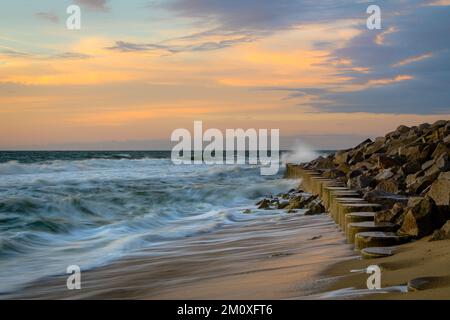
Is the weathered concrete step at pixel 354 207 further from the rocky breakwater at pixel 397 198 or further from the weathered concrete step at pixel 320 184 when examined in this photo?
the weathered concrete step at pixel 320 184

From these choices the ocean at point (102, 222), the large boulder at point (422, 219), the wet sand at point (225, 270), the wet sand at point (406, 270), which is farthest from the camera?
the ocean at point (102, 222)

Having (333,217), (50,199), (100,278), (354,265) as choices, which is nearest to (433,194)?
(354,265)

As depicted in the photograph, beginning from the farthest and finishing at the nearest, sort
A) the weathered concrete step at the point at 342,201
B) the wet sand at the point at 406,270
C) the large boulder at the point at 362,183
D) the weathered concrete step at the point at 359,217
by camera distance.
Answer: the large boulder at the point at 362,183
the weathered concrete step at the point at 342,201
the weathered concrete step at the point at 359,217
the wet sand at the point at 406,270

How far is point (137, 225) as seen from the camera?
11.1 m

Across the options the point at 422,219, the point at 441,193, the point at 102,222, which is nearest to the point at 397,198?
the point at 441,193

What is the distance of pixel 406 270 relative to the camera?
440cm

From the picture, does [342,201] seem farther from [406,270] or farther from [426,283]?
[426,283]

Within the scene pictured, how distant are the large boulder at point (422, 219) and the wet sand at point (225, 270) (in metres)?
0.62

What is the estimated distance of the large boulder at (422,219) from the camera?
5588 mm

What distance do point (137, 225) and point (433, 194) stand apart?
20.8 feet

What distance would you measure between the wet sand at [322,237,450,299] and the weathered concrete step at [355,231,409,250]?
139 millimetres

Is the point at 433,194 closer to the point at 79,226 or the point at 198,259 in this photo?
the point at 198,259

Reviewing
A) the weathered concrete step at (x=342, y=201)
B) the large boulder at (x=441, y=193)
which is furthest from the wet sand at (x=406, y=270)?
the weathered concrete step at (x=342, y=201)

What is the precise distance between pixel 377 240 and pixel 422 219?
1.65 feet
